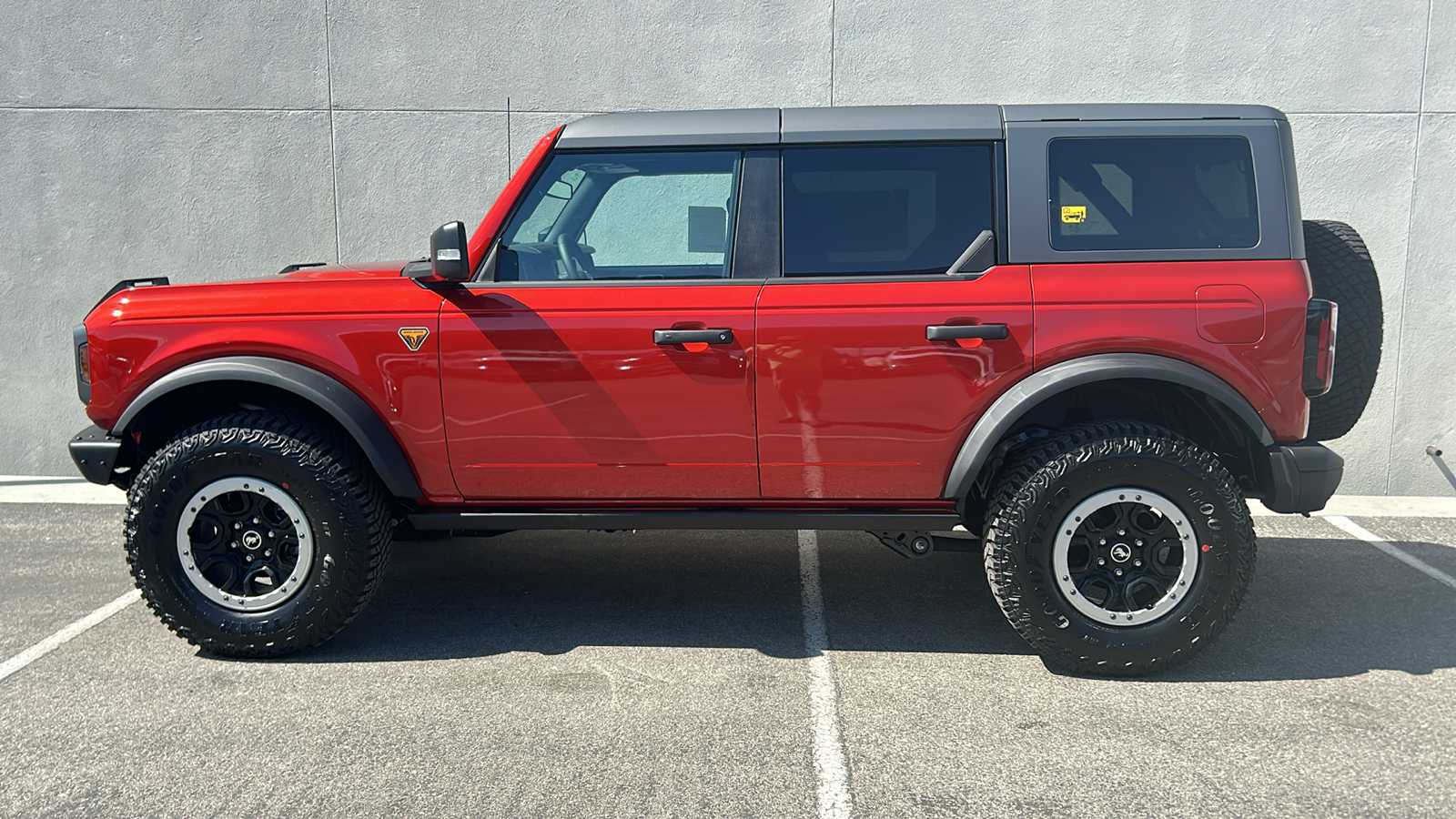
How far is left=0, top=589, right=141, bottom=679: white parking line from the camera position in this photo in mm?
3871

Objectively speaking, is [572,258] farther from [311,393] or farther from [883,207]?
[883,207]

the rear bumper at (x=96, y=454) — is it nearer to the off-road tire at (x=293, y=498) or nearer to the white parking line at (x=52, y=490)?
the off-road tire at (x=293, y=498)

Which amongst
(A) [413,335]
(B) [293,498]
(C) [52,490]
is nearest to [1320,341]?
(A) [413,335]

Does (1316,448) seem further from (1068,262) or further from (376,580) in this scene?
(376,580)

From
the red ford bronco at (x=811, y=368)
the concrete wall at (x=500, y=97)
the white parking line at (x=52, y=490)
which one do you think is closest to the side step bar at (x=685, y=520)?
the red ford bronco at (x=811, y=368)

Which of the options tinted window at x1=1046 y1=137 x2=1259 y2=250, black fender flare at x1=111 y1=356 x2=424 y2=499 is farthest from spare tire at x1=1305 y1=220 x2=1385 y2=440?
black fender flare at x1=111 y1=356 x2=424 y2=499

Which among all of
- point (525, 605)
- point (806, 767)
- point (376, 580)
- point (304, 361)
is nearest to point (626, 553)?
point (525, 605)

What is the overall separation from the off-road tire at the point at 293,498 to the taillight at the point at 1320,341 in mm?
3358

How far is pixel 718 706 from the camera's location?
351 cm

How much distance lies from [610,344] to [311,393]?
1.08m

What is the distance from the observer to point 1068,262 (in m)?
3.74

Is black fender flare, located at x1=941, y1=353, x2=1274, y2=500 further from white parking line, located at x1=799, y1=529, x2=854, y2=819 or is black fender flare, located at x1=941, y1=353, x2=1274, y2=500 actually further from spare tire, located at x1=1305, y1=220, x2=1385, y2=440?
white parking line, located at x1=799, y1=529, x2=854, y2=819

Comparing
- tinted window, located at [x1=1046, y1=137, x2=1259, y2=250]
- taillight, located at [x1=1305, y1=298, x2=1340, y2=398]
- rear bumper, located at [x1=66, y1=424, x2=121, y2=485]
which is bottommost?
rear bumper, located at [x1=66, y1=424, x2=121, y2=485]

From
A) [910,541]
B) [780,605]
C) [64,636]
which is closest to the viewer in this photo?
[910,541]
